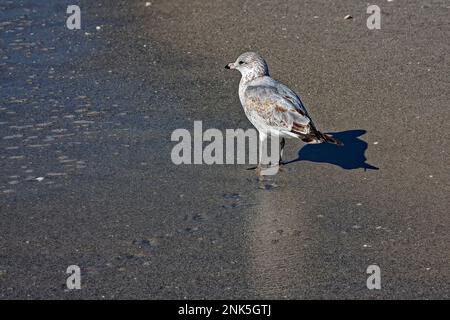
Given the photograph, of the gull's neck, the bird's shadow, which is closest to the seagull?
the gull's neck

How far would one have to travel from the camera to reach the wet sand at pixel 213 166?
6.71 m

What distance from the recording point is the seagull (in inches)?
324

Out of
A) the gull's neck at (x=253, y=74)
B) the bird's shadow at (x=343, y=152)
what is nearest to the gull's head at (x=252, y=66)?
the gull's neck at (x=253, y=74)

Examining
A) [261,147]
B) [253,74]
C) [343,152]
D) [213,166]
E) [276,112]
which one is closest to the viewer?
[276,112]

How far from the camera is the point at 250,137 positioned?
9219 mm

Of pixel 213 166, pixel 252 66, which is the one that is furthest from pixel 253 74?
pixel 213 166

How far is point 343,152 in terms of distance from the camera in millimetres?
8836

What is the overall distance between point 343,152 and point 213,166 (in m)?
1.19

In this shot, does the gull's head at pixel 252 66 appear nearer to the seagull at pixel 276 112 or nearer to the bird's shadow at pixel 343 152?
the seagull at pixel 276 112

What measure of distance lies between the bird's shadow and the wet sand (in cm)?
2

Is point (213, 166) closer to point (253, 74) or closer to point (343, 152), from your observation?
point (253, 74)

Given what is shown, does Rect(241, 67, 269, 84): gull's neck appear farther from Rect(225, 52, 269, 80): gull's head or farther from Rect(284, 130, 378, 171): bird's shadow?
Rect(284, 130, 378, 171): bird's shadow

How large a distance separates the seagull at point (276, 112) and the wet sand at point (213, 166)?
0.34 metres
